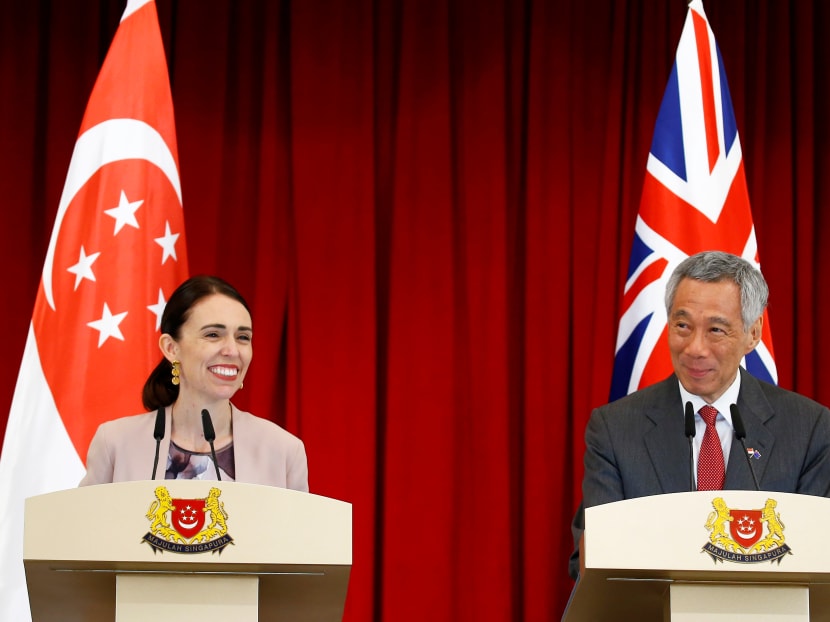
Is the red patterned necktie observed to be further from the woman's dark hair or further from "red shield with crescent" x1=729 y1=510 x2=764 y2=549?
the woman's dark hair

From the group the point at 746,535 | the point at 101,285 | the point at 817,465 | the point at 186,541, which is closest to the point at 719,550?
the point at 746,535

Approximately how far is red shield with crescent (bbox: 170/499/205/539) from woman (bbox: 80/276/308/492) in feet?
2.56

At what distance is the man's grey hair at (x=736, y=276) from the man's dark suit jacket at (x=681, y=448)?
0.18 meters

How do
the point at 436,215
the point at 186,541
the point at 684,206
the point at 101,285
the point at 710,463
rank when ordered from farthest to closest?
the point at 436,215 < the point at 684,206 < the point at 101,285 < the point at 710,463 < the point at 186,541

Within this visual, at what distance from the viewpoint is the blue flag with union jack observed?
11.8 ft

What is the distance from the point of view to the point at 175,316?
3.01m

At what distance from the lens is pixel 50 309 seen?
3461 millimetres

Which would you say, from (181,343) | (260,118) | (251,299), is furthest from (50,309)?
(260,118)

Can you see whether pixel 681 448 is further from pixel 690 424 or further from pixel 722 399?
pixel 690 424

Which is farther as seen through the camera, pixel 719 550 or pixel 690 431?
pixel 690 431

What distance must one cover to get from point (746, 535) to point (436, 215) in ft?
8.53

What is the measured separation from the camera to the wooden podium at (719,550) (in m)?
2.03

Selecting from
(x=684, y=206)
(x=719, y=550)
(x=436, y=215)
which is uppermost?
(x=436, y=215)

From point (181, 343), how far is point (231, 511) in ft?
3.35
